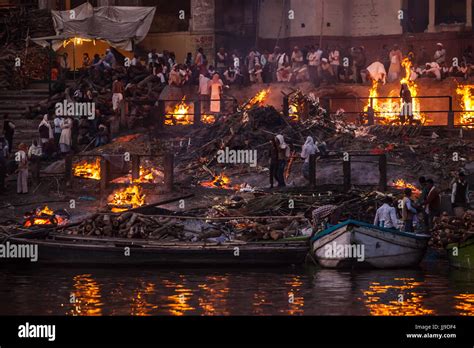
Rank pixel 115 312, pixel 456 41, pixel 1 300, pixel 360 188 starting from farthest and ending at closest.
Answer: pixel 456 41 → pixel 360 188 → pixel 1 300 → pixel 115 312

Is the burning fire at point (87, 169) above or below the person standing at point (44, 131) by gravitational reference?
below

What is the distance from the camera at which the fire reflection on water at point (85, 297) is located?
2747 cm

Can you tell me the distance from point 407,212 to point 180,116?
13666 millimetres

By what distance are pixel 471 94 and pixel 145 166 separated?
35.7 feet

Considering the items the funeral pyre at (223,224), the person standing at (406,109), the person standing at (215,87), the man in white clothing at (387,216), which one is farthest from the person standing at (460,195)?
the person standing at (215,87)

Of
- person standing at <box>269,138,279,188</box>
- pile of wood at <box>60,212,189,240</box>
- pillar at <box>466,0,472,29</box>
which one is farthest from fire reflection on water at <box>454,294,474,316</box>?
pillar at <box>466,0,472,29</box>

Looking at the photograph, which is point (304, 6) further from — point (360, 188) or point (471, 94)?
point (360, 188)

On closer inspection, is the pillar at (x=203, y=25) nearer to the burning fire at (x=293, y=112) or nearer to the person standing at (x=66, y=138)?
the burning fire at (x=293, y=112)

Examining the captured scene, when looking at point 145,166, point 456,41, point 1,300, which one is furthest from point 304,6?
point 1,300

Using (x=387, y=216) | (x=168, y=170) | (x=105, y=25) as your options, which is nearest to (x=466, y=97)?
(x=168, y=170)

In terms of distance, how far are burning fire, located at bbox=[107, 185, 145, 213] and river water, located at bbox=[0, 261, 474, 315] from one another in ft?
14.9

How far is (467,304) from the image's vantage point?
91.0ft

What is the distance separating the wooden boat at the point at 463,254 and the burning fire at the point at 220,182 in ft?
28.6

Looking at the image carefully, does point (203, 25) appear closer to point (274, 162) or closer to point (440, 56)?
point (440, 56)
